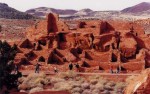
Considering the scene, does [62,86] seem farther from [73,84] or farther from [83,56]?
[83,56]

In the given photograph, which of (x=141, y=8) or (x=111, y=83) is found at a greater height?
(x=111, y=83)

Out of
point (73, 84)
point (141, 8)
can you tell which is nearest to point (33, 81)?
point (73, 84)

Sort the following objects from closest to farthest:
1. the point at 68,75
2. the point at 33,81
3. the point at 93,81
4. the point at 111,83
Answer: the point at 33,81, the point at 111,83, the point at 93,81, the point at 68,75

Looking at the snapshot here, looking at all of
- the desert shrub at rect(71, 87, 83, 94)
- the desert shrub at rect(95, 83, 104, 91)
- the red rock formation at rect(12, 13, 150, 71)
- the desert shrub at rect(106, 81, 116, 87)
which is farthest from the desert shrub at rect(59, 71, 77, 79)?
the desert shrub at rect(71, 87, 83, 94)

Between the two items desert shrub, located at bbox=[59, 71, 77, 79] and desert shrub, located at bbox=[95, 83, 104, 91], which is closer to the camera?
desert shrub, located at bbox=[95, 83, 104, 91]

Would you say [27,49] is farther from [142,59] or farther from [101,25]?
[142,59]

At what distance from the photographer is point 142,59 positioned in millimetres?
44000

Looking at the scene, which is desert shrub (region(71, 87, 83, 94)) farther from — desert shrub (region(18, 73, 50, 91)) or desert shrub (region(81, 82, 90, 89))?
desert shrub (region(18, 73, 50, 91))

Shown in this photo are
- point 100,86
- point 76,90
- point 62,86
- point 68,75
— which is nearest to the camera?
point 76,90

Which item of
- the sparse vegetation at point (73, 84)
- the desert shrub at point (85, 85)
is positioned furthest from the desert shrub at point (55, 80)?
the desert shrub at point (85, 85)

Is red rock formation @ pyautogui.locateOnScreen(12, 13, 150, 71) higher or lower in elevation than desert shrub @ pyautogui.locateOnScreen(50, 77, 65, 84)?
higher

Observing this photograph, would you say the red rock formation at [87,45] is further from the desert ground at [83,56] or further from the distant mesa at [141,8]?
the distant mesa at [141,8]

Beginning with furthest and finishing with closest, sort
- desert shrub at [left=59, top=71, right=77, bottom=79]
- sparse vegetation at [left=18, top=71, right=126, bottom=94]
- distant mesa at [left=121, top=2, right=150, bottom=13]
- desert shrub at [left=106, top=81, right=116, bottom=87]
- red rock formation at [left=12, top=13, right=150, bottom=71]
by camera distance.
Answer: distant mesa at [left=121, top=2, right=150, bottom=13], red rock formation at [left=12, top=13, right=150, bottom=71], desert shrub at [left=59, top=71, right=77, bottom=79], desert shrub at [left=106, top=81, right=116, bottom=87], sparse vegetation at [left=18, top=71, right=126, bottom=94]

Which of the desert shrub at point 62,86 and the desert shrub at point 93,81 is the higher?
the desert shrub at point 62,86
